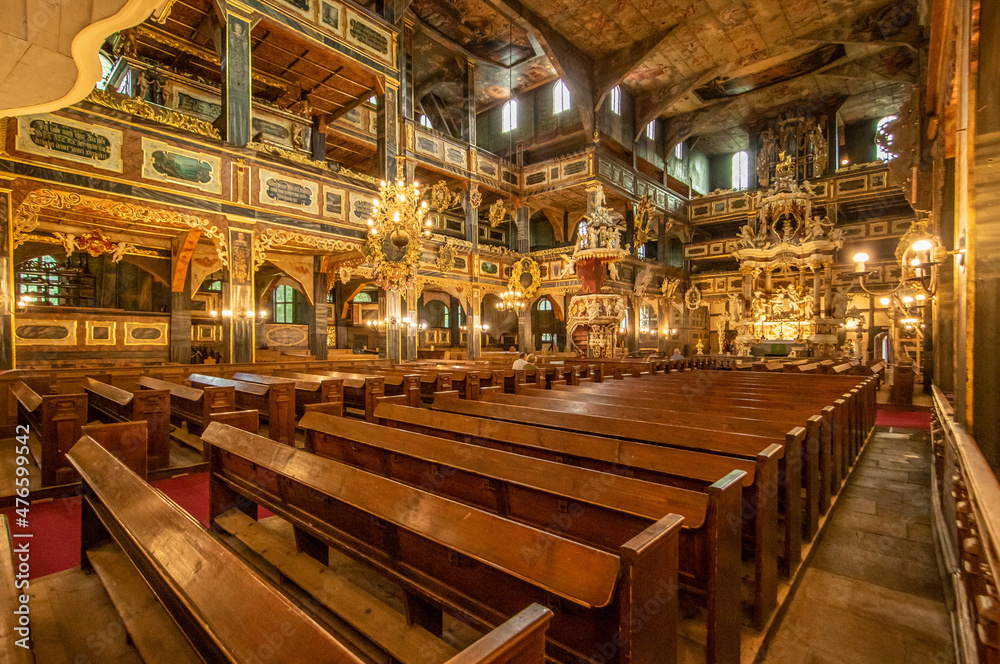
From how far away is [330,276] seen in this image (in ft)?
42.5

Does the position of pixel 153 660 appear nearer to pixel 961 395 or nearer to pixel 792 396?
pixel 961 395

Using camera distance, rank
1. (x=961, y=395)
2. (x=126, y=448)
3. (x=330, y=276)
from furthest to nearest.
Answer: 1. (x=330, y=276)
2. (x=961, y=395)
3. (x=126, y=448)

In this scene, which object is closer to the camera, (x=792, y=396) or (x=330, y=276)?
(x=792, y=396)

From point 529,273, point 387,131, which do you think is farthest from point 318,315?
point 529,273

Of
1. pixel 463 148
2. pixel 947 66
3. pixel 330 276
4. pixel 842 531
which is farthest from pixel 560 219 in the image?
pixel 842 531

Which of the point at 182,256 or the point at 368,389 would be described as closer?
the point at 368,389

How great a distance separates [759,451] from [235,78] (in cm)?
1064

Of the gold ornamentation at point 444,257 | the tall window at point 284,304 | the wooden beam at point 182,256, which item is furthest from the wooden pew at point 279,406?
the tall window at point 284,304

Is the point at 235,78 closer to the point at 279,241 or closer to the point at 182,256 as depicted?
the point at 279,241

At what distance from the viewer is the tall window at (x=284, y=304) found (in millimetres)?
15644

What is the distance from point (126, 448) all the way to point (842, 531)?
15.8ft

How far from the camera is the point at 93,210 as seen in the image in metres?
7.51

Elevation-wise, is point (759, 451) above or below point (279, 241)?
below

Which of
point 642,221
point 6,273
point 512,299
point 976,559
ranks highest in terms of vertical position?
point 642,221
